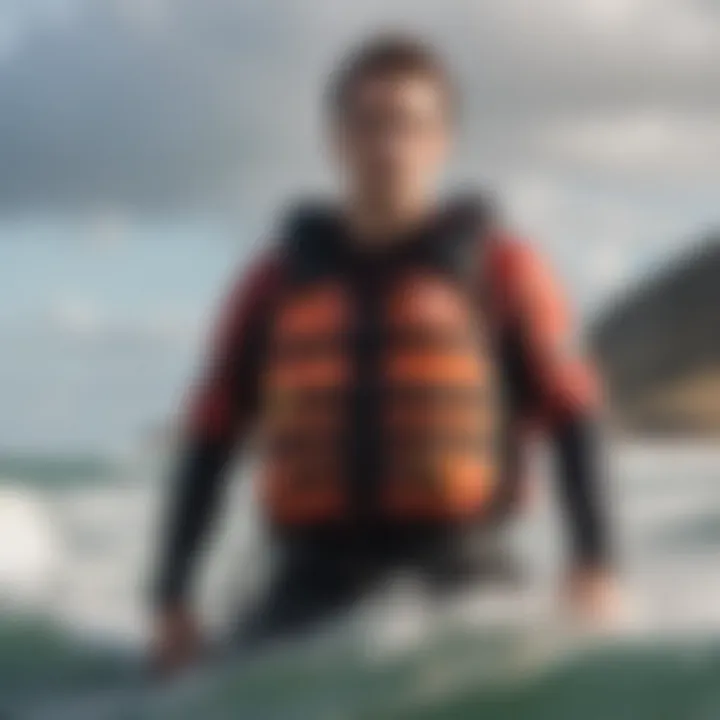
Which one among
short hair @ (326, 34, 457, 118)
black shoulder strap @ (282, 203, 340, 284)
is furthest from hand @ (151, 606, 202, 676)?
short hair @ (326, 34, 457, 118)

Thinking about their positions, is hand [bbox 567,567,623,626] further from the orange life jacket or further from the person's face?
the person's face

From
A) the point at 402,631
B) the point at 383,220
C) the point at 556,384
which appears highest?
the point at 383,220

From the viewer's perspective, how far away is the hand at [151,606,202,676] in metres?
0.87

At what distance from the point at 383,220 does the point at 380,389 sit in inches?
4.1

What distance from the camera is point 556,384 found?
2.72 feet

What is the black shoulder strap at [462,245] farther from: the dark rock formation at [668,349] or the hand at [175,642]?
the hand at [175,642]

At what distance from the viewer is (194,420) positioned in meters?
0.87

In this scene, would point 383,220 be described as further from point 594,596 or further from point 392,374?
point 594,596

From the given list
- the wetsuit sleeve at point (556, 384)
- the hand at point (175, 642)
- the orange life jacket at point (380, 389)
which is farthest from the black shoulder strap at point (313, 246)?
the hand at point (175, 642)

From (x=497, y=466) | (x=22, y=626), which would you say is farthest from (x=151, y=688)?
(x=497, y=466)

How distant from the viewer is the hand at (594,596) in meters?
0.83

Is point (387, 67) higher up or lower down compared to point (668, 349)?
higher up

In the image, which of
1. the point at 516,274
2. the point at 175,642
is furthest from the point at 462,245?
the point at 175,642

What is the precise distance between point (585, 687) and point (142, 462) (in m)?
0.31
